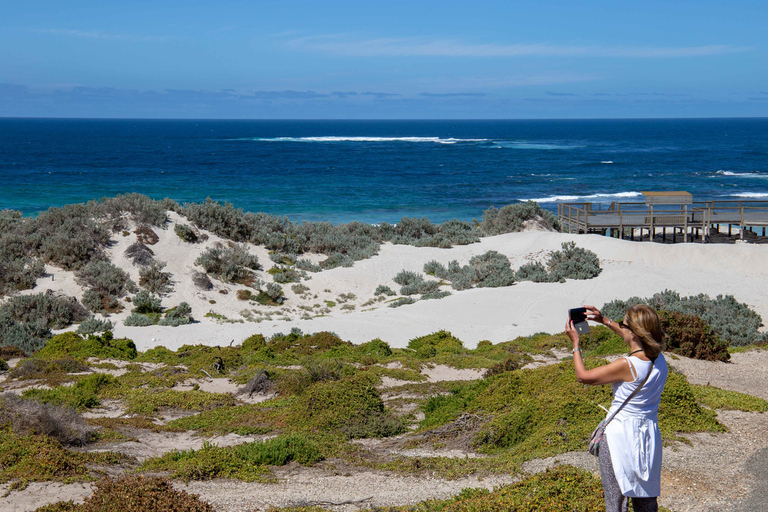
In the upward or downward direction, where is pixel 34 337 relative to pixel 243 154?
downward

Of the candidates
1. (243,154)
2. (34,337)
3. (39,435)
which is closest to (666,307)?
(39,435)

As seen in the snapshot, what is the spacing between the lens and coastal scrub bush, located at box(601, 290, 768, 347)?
1268 centimetres

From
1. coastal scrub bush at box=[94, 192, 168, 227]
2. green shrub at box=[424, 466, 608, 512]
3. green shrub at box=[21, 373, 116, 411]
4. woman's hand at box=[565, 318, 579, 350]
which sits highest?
woman's hand at box=[565, 318, 579, 350]

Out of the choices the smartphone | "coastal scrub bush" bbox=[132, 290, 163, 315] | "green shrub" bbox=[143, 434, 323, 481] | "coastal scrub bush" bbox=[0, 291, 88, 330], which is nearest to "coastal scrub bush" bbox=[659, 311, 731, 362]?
"green shrub" bbox=[143, 434, 323, 481]

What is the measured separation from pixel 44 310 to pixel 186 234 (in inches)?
225

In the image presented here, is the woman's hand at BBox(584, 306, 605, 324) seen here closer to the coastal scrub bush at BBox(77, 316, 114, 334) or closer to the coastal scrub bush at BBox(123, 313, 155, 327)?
the coastal scrub bush at BBox(77, 316, 114, 334)

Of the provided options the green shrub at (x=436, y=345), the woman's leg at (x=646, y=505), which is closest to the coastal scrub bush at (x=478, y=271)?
the green shrub at (x=436, y=345)

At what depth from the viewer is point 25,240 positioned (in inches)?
675

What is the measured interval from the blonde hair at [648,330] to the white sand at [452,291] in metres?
10.2

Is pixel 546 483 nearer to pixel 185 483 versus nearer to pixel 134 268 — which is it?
pixel 185 483

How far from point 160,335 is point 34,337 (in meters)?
2.56

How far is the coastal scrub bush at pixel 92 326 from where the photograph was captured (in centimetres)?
1380

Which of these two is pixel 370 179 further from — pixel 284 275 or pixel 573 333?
pixel 573 333

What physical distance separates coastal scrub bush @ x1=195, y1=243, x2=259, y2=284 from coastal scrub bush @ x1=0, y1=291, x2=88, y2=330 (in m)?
3.98
